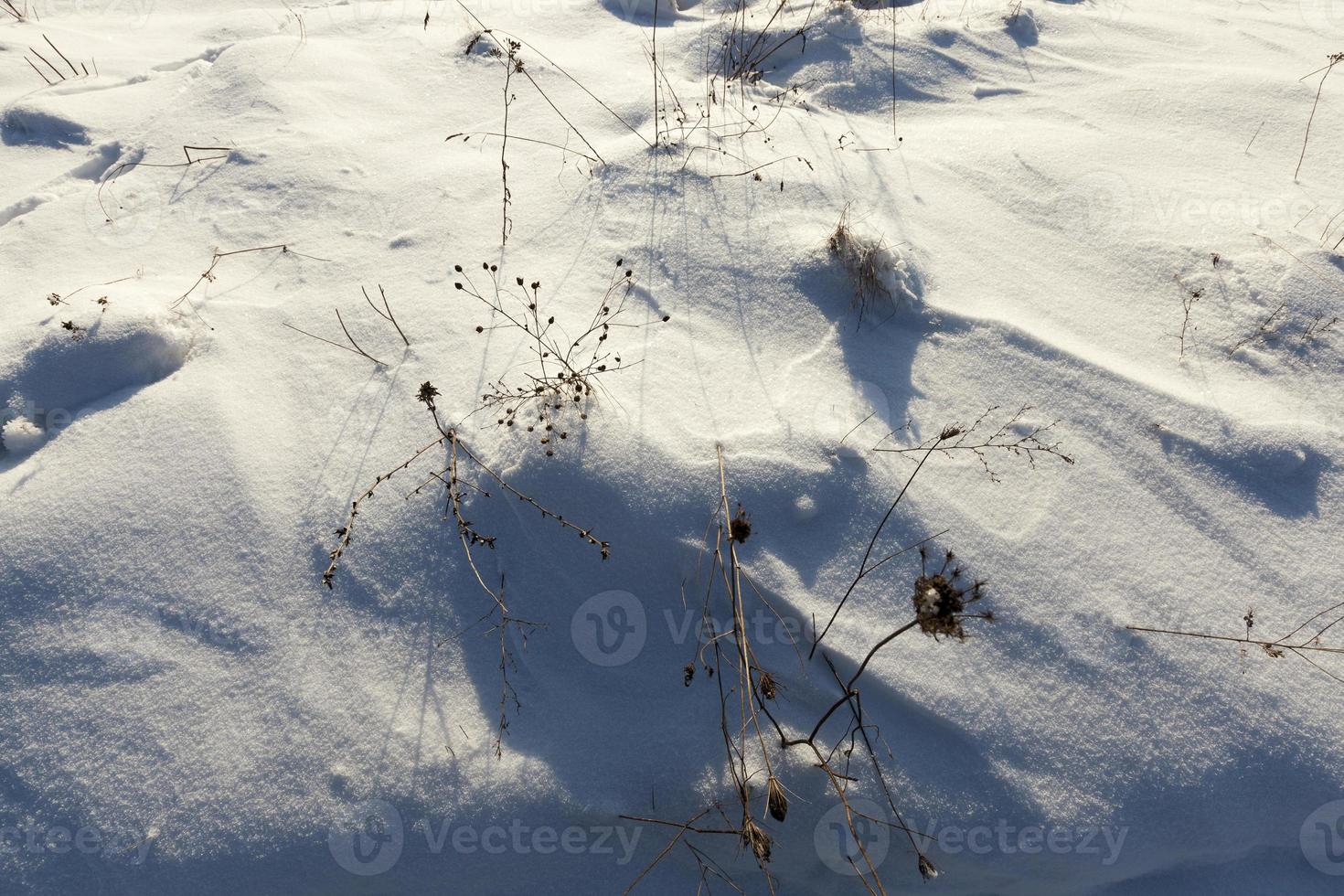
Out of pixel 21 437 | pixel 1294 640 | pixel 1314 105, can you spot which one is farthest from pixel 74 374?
pixel 1314 105

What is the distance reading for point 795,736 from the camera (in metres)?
1.96

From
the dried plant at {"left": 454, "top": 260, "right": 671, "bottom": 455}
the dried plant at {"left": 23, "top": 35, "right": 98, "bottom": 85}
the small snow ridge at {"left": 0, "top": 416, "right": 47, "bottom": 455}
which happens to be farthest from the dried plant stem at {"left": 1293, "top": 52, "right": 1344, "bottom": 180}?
the dried plant at {"left": 23, "top": 35, "right": 98, "bottom": 85}

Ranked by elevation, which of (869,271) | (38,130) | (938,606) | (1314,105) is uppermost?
(38,130)

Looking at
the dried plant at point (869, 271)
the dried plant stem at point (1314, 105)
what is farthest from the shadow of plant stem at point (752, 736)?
the dried plant stem at point (1314, 105)

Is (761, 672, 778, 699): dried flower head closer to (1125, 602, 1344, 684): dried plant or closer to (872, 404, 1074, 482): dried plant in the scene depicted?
(872, 404, 1074, 482): dried plant

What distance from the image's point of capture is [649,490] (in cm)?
216

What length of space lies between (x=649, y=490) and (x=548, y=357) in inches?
23.2

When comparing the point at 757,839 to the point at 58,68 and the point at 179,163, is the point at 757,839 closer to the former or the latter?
the point at 179,163

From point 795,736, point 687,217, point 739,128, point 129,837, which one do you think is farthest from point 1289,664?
point 129,837

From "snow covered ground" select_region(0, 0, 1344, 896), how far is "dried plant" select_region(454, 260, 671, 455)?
0.13 ft

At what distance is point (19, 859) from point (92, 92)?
3.45 meters

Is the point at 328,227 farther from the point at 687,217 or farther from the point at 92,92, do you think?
the point at 92,92

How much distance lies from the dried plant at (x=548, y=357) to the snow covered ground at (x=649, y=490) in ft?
0.13

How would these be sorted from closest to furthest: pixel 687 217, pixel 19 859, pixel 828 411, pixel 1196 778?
pixel 19 859
pixel 1196 778
pixel 828 411
pixel 687 217
